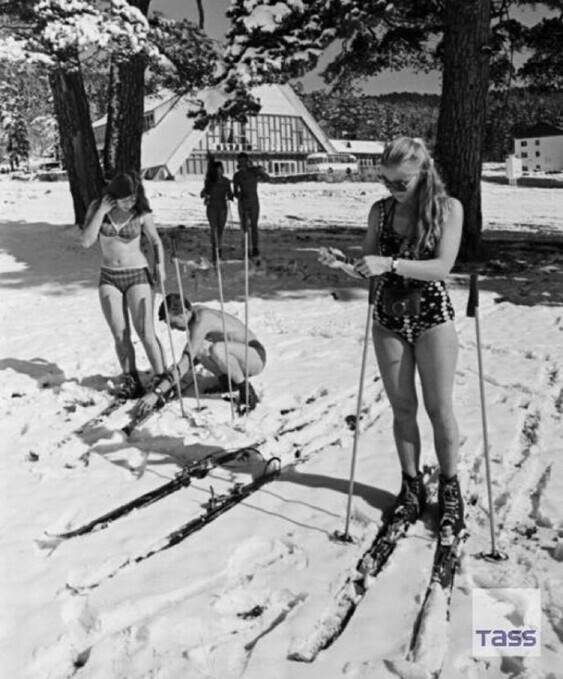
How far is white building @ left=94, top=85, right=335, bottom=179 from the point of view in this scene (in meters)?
52.4

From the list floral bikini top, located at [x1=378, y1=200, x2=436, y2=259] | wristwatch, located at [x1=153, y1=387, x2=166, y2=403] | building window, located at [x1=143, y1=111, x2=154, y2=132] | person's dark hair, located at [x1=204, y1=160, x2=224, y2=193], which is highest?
building window, located at [x1=143, y1=111, x2=154, y2=132]

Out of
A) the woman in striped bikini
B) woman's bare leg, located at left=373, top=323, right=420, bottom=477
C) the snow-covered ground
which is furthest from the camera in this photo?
the woman in striped bikini

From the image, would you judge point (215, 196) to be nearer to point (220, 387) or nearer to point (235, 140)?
point (220, 387)

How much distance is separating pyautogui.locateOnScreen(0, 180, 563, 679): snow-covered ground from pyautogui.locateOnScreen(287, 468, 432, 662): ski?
0.04 metres

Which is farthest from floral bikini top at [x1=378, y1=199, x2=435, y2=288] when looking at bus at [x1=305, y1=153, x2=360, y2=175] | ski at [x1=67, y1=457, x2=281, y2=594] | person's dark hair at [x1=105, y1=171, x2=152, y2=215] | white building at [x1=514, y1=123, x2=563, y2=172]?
white building at [x1=514, y1=123, x2=563, y2=172]

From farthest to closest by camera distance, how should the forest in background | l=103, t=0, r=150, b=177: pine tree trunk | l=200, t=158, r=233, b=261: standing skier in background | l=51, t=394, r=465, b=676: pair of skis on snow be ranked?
the forest in background
l=103, t=0, r=150, b=177: pine tree trunk
l=200, t=158, r=233, b=261: standing skier in background
l=51, t=394, r=465, b=676: pair of skis on snow

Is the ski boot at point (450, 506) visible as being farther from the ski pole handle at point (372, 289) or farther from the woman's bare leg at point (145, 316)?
the woman's bare leg at point (145, 316)

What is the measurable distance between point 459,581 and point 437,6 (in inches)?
504

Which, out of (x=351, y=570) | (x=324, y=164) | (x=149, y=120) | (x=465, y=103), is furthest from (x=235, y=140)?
(x=351, y=570)

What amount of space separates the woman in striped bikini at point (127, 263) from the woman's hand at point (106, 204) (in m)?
0.03

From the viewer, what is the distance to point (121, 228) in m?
6.02

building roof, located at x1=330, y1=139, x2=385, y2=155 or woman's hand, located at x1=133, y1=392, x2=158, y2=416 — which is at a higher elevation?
building roof, located at x1=330, y1=139, x2=385, y2=155

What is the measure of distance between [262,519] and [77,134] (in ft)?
43.9

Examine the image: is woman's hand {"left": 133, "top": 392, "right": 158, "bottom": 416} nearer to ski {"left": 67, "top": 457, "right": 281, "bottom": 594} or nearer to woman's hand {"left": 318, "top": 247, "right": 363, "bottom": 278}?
ski {"left": 67, "top": 457, "right": 281, "bottom": 594}
